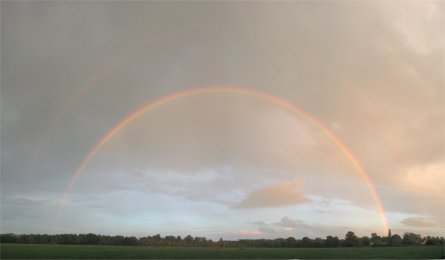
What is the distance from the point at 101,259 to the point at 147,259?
906cm

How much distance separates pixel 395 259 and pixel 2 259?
7023 centimetres

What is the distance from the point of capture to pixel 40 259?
65000mm

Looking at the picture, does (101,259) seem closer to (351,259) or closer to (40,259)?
(40,259)

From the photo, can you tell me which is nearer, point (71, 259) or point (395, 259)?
point (71, 259)

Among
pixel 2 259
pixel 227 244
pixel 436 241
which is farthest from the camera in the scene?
pixel 227 244

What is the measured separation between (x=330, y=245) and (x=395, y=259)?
130 m

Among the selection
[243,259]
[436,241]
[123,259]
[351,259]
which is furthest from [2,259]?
[436,241]

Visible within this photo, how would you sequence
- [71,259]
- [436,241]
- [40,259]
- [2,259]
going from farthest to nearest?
1. [436,241]
2. [71,259]
3. [40,259]
4. [2,259]

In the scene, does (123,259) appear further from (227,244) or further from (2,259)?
(227,244)

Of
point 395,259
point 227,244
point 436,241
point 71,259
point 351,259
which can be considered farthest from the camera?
point 227,244

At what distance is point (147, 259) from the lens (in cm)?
7656

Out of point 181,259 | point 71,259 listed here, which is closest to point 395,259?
point 181,259

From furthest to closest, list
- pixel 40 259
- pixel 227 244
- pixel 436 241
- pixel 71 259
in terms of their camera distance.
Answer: pixel 227 244, pixel 436 241, pixel 71 259, pixel 40 259

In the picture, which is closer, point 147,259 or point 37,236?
point 147,259
